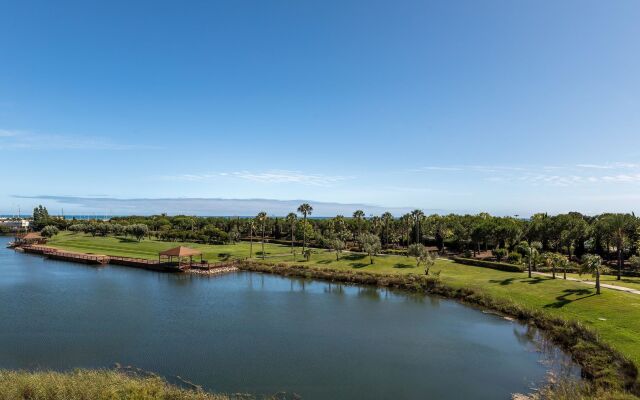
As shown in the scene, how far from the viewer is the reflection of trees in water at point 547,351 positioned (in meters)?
30.5

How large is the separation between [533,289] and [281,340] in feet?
117

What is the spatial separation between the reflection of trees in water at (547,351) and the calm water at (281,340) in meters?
0.30

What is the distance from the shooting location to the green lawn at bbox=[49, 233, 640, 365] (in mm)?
35625

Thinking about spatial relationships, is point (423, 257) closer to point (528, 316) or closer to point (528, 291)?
point (528, 291)

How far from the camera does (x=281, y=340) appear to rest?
36812 millimetres

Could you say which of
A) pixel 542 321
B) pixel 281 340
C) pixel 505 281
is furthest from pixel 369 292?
pixel 281 340

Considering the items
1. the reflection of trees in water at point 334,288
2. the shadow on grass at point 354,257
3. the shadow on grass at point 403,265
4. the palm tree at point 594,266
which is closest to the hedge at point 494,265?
the shadow on grass at point 403,265

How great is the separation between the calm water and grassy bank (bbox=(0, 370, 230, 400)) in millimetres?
3507

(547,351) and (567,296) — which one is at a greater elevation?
(567,296)

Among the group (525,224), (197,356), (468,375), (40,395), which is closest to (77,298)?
(197,356)

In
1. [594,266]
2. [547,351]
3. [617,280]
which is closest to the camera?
[547,351]

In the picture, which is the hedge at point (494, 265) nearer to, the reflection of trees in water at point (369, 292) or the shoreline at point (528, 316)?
the shoreline at point (528, 316)

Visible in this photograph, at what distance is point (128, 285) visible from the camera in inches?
2537

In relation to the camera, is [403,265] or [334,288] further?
[403,265]
